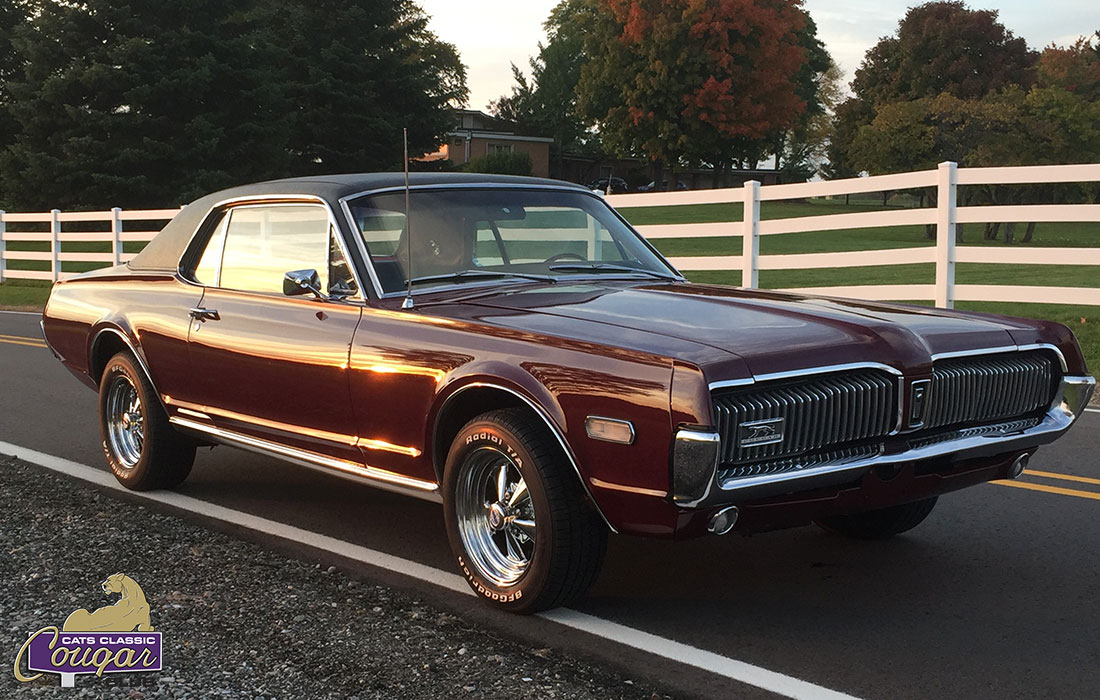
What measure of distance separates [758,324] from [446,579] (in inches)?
65.8

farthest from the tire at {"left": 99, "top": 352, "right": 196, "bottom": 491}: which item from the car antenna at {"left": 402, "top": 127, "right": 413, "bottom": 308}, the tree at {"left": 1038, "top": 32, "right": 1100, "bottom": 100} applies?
the tree at {"left": 1038, "top": 32, "right": 1100, "bottom": 100}

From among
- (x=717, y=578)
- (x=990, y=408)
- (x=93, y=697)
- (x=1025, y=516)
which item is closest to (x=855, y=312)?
(x=990, y=408)

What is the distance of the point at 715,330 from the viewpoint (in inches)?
171

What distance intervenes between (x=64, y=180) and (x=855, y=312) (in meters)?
40.4

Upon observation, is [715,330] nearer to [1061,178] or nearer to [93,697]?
[93,697]

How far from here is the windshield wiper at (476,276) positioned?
213 inches

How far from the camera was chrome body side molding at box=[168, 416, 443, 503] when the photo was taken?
197 inches

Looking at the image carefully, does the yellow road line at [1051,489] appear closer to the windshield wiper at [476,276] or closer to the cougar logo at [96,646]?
the windshield wiper at [476,276]

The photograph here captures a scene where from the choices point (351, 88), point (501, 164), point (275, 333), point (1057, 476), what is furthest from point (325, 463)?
point (501, 164)

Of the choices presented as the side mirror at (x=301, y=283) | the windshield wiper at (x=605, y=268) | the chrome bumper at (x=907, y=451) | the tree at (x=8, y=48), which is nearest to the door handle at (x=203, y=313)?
the side mirror at (x=301, y=283)

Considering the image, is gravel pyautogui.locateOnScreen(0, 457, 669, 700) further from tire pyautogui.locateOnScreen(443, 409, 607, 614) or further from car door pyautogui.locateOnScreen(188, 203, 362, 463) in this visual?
car door pyautogui.locateOnScreen(188, 203, 362, 463)

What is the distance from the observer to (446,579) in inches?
201

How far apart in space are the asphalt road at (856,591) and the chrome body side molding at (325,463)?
1.24ft

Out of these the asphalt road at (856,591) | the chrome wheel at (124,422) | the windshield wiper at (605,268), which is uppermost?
the windshield wiper at (605,268)
